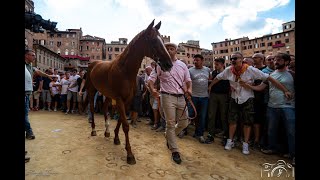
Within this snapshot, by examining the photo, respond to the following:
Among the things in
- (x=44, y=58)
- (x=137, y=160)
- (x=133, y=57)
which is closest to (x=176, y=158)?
(x=137, y=160)

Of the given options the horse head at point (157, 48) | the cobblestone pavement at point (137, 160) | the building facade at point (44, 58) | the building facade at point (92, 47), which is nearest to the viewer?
the cobblestone pavement at point (137, 160)

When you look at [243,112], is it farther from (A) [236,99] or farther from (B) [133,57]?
(B) [133,57]

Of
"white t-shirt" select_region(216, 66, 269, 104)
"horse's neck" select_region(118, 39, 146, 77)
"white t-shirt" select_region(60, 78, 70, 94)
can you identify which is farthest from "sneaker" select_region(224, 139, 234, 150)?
"white t-shirt" select_region(60, 78, 70, 94)

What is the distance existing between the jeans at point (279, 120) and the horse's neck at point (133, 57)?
11.1 ft

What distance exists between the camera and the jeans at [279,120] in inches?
170

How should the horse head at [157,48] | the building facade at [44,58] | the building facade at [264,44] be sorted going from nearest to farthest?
1. the horse head at [157,48]
2. the building facade at [44,58]
3. the building facade at [264,44]

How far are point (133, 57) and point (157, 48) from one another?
26.3 inches

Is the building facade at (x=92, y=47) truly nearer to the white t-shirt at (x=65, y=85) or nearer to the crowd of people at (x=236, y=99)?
the white t-shirt at (x=65, y=85)

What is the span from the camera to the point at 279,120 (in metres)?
4.70

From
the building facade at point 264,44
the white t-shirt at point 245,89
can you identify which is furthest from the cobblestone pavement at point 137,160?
the building facade at point 264,44

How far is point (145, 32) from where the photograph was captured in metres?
4.23

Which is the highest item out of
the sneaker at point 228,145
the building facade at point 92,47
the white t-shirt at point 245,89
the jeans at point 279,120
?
the building facade at point 92,47
